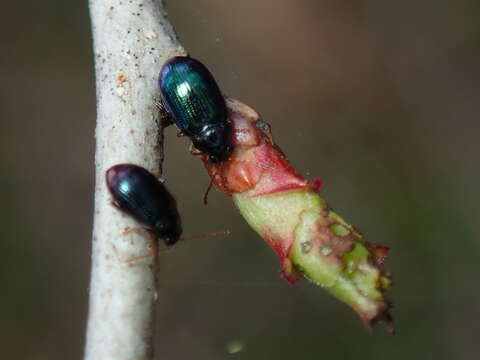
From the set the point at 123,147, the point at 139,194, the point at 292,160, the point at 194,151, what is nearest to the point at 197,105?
the point at 194,151

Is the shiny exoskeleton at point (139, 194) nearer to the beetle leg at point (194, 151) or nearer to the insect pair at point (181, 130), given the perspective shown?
the insect pair at point (181, 130)

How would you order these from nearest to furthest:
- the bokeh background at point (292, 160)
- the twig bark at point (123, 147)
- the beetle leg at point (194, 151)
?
1. the twig bark at point (123, 147)
2. the beetle leg at point (194, 151)
3. the bokeh background at point (292, 160)

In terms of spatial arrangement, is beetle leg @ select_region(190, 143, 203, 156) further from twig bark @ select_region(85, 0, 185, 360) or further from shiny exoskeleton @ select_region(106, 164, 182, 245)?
twig bark @ select_region(85, 0, 185, 360)

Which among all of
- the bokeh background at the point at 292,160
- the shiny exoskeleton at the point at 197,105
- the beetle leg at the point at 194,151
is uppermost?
the shiny exoskeleton at the point at 197,105

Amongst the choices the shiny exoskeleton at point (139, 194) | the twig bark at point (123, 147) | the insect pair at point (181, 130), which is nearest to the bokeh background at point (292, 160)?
the insect pair at point (181, 130)

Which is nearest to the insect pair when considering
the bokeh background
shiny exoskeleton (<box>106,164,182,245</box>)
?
shiny exoskeleton (<box>106,164,182,245</box>)

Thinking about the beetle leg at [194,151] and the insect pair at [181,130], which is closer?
the insect pair at [181,130]

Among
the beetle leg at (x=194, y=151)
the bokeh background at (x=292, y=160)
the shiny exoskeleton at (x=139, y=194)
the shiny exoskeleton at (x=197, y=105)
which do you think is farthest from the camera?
the bokeh background at (x=292, y=160)

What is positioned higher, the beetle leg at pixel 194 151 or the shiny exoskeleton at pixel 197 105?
the shiny exoskeleton at pixel 197 105
